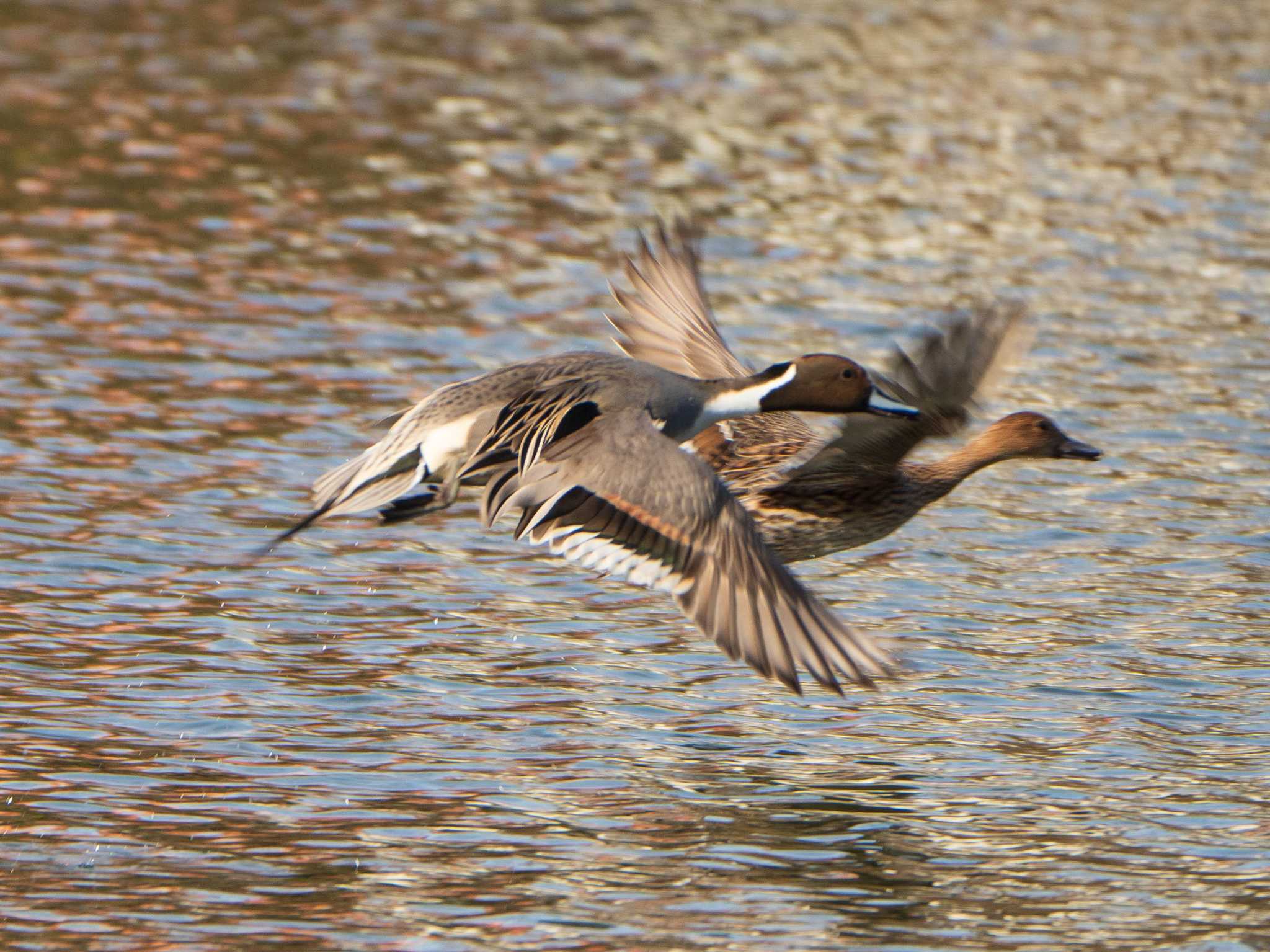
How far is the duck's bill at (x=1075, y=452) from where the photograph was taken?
8.64m

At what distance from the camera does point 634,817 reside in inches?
251

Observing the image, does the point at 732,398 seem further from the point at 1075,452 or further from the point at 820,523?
the point at 1075,452

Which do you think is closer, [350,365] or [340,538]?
[340,538]

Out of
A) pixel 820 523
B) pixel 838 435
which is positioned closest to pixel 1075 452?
pixel 838 435

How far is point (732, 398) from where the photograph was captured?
7.78 meters

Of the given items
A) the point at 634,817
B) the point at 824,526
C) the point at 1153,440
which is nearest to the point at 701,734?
the point at 634,817

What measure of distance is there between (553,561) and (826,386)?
163 cm

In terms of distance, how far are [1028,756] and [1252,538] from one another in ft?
8.67

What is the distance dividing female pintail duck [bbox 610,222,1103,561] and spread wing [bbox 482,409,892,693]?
1.19 metres

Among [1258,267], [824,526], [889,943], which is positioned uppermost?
[1258,267]

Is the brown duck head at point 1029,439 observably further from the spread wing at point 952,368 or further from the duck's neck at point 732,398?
the duck's neck at point 732,398

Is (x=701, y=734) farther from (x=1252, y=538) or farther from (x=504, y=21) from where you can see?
(x=504, y=21)

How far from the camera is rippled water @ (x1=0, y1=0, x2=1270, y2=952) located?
5.94m

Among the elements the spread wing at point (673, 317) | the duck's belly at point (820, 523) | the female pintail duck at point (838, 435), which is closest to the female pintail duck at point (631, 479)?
the female pintail duck at point (838, 435)
